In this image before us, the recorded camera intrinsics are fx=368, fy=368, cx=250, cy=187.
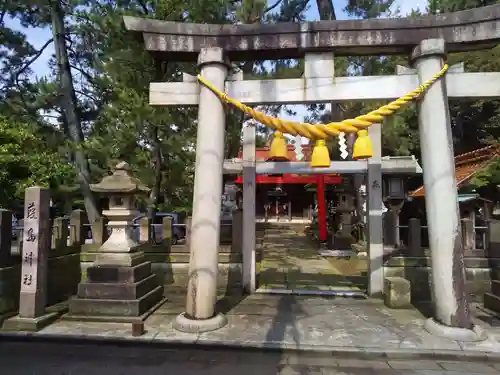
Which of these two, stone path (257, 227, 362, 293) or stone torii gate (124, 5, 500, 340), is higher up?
stone torii gate (124, 5, 500, 340)

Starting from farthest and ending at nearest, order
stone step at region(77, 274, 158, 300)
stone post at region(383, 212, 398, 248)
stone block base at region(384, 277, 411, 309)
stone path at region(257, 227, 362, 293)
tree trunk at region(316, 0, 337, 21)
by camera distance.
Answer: tree trunk at region(316, 0, 337, 21) → stone post at region(383, 212, 398, 248) → stone path at region(257, 227, 362, 293) → stone block base at region(384, 277, 411, 309) → stone step at region(77, 274, 158, 300)

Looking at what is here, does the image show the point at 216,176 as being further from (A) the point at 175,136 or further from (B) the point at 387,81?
(A) the point at 175,136

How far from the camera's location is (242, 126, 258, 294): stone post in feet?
29.8

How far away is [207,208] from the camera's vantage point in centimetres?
644

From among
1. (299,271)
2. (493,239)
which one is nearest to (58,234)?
(299,271)

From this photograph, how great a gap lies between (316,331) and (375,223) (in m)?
3.62

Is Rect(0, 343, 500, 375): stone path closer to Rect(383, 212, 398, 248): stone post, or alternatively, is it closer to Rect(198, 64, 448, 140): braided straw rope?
Rect(198, 64, 448, 140): braided straw rope

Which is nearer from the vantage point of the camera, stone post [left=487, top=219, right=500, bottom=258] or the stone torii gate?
the stone torii gate

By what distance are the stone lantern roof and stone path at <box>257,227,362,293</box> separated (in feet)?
13.4

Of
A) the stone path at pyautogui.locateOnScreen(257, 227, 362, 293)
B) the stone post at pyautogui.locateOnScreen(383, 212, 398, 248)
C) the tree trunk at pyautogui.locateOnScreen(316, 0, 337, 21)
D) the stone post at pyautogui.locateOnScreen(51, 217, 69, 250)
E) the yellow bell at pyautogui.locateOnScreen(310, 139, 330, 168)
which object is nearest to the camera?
the yellow bell at pyautogui.locateOnScreen(310, 139, 330, 168)

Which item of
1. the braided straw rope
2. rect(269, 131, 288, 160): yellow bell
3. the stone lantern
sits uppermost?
Result: the braided straw rope

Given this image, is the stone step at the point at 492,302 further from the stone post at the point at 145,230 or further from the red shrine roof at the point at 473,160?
the red shrine roof at the point at 473,160

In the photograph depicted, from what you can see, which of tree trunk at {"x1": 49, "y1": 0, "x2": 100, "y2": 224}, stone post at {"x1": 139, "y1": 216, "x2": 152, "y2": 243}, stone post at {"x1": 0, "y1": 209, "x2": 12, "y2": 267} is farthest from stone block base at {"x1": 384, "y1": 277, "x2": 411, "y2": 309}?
tree trunk at {"x1": 49, "y1": 0, "x2": 100, "y2": 224}

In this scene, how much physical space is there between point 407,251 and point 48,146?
45.6 ft
